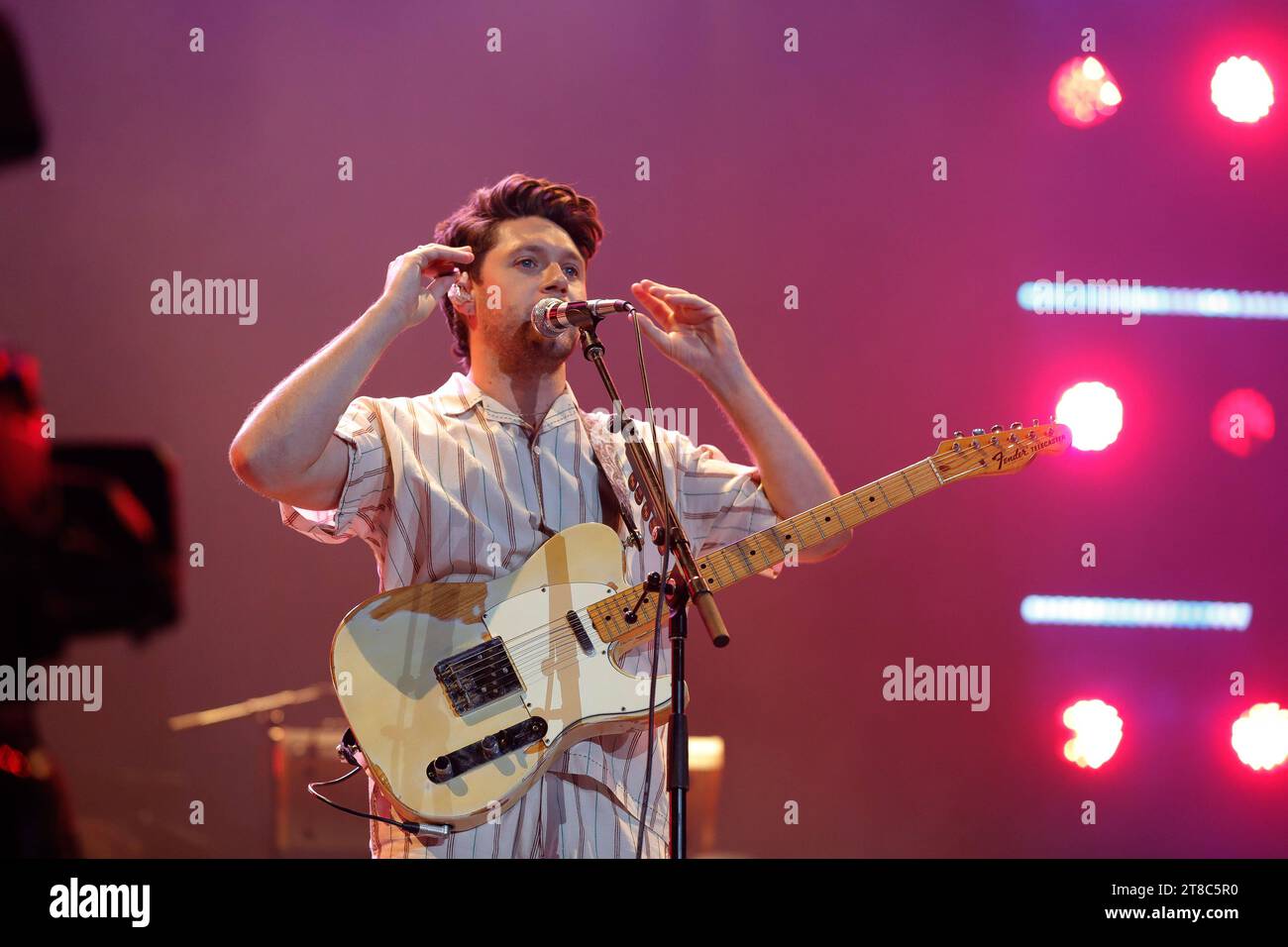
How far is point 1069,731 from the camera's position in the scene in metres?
3.96

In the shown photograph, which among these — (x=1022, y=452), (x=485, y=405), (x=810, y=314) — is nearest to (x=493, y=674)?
(x=485, y=405)

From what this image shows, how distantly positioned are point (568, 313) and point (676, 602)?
635 millimetres

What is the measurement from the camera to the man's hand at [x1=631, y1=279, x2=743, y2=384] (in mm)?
2713

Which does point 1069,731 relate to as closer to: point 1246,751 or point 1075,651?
point 1075,651

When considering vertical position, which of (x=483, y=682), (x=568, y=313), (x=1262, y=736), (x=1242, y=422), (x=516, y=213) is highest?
(x=516, y=213)

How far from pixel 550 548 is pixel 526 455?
261 mm

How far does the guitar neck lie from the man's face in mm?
580

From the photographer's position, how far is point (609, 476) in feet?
8.65

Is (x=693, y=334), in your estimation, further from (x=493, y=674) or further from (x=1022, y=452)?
(x=493, y=674)
